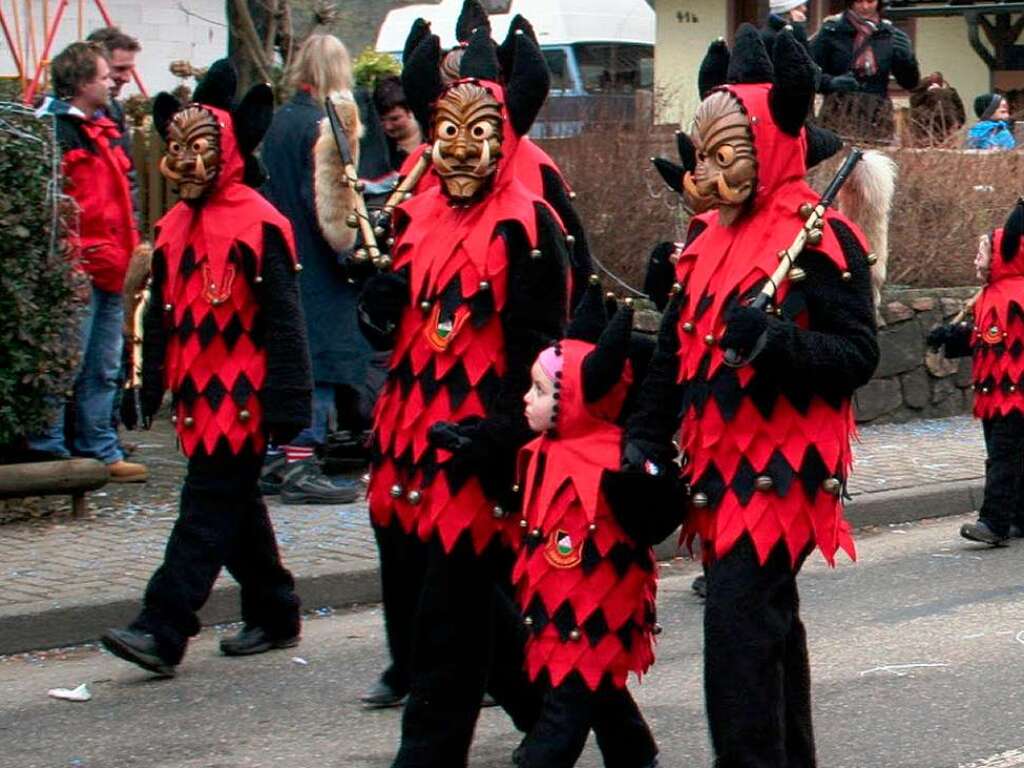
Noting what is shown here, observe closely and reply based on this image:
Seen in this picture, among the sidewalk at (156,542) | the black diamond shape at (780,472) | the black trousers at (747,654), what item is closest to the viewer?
the black trousers at (747,654)

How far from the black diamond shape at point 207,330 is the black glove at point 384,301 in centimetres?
130

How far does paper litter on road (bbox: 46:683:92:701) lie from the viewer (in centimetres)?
646

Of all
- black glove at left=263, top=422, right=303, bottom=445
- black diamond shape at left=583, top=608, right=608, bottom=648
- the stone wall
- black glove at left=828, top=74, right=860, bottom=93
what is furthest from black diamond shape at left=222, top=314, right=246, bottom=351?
black glove at left=828, top=74, right=860, bottom=93

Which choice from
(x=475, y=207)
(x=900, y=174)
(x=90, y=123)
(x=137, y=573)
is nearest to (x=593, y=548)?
(x=475, y=207)

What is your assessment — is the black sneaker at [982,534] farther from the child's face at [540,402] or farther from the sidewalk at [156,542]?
the child's face at [540,402]

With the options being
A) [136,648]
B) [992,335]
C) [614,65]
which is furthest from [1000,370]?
[614,65]

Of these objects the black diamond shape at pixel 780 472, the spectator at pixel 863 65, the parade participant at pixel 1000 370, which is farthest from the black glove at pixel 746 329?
the spectator at pixel 863 65

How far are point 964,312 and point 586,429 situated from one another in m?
5.20

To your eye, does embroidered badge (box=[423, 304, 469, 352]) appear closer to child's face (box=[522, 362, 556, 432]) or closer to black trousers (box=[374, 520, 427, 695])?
child's face (box=[522, 362, 556, 432])

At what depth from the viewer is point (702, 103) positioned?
191 inches

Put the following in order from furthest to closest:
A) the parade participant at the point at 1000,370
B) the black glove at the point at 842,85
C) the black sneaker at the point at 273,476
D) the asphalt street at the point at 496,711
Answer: the black glove at the point at 842,85
the black sneaker at the point at 273,476
the parade participant at the point at 1000,370
the asphalt street at the point at 496,711

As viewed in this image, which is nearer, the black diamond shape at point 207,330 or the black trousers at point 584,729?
the black trousers at point 584,729

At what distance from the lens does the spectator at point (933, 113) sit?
15.2m

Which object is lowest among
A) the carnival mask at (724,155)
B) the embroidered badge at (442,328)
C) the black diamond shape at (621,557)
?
the black diamond shape at (621,557)
